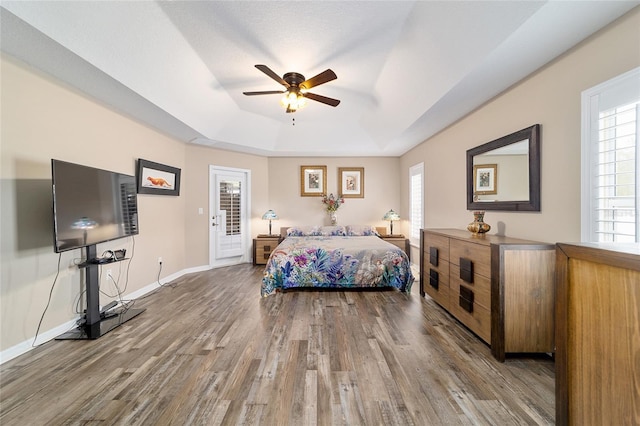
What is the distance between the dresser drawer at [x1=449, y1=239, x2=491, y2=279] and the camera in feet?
6.72

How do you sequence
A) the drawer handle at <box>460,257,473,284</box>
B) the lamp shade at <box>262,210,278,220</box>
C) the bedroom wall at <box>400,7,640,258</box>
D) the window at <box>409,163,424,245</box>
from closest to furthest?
the bedroom wall at <box>400,7,640,258</box> → the drawer handle at <box>460,257,473,284</box> → the window at <box>409,163,424,245</box> → the lamp shade at <box>262,210,278,220</box>

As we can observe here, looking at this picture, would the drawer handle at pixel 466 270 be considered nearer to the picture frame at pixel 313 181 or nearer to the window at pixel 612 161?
the window at pixel 612 161

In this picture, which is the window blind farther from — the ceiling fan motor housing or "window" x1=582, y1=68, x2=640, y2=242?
the ceiling fan motor housing

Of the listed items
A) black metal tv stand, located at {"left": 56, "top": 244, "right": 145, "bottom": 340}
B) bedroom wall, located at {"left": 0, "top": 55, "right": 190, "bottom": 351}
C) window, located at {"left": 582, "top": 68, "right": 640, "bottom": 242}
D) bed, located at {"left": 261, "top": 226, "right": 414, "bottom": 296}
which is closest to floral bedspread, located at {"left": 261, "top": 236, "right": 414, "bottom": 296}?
bed, located at {"left": 261, "top": 226, "right": 414, "bottom": 296}

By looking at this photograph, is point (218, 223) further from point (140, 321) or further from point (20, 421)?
point (20, 421)

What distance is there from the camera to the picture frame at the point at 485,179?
8.61 feet

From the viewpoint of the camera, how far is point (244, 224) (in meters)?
5.33

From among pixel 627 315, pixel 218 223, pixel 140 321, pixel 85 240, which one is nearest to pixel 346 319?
pixel 627 315

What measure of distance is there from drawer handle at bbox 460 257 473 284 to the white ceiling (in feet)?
5.74

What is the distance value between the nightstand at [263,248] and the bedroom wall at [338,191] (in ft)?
1.87

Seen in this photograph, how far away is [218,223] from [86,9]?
142 inches

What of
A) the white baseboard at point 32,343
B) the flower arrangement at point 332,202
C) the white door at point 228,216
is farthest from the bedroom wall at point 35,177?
the flower arrangement at point 332,202

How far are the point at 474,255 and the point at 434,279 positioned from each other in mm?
899

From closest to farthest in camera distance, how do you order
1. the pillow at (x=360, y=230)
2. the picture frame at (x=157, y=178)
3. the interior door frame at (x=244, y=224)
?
the picture frame at (x=157, y=178)
the interior door frame at (x=244, y=224)
the pillow at (x=360, y=230)
